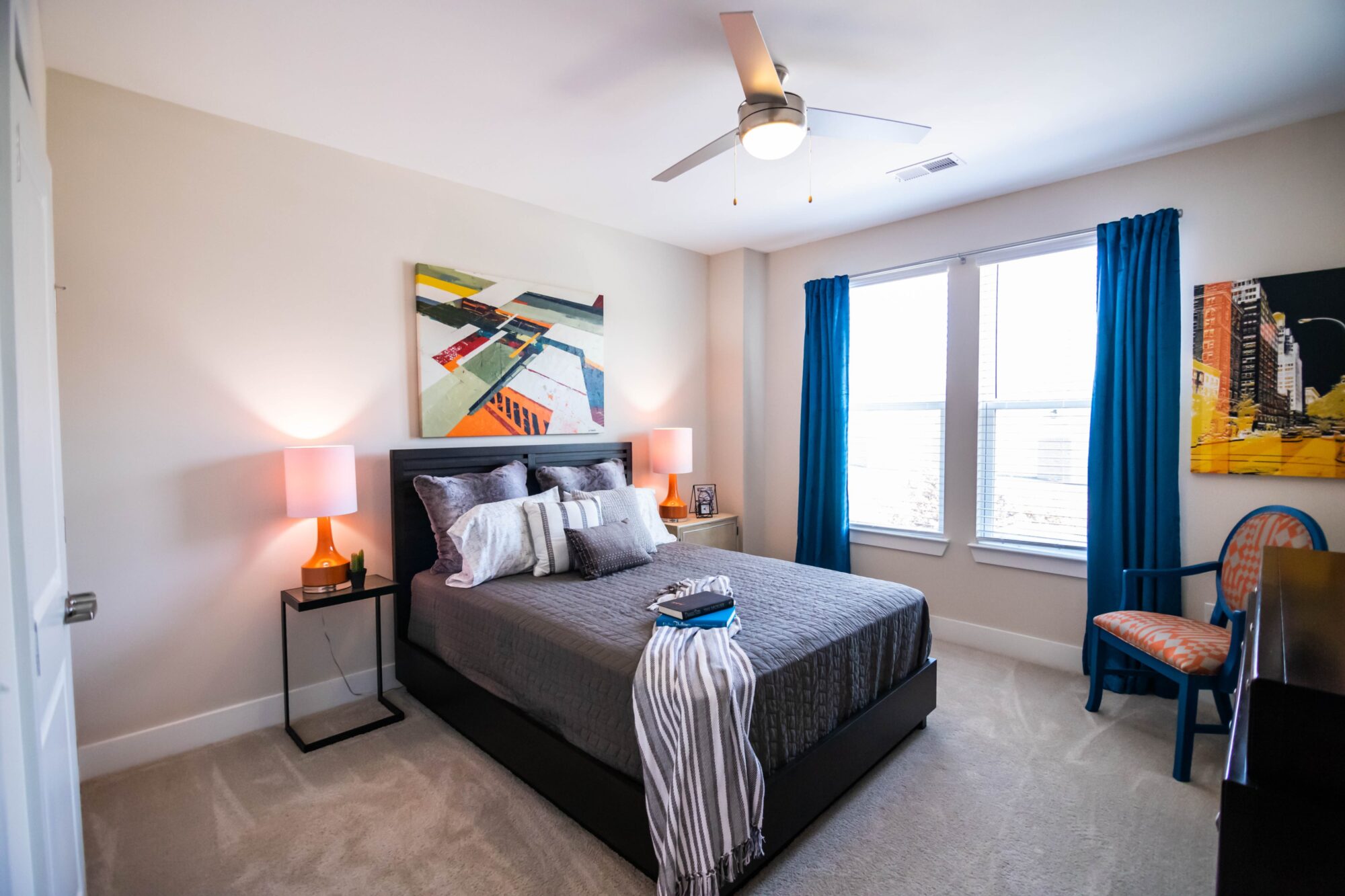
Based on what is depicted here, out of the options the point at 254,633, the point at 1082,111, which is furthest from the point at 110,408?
the point at 1082,111

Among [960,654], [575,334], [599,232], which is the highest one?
[599,232]

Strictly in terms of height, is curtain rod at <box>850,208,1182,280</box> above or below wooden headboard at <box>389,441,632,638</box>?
above

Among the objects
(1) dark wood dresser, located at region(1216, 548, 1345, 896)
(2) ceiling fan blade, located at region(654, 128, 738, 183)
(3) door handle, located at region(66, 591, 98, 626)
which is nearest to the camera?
(1) dark wood dresser, located at region(1216, 548, 1345, 896)

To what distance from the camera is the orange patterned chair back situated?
252 centimetres

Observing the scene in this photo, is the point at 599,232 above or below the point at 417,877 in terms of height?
above

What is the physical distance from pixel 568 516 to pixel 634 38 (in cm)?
210

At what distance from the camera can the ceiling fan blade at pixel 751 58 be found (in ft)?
5.64

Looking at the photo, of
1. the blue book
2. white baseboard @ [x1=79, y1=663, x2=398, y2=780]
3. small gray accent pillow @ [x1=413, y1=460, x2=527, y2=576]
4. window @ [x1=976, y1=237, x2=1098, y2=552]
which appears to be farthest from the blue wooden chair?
white baseboard @ [x1=79, y1=663, x2=398, y2=780]

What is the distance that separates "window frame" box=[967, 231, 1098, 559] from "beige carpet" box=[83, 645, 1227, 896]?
887 mm

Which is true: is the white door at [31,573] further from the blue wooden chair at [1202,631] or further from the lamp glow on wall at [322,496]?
the blue wooden chair at [1202,631]

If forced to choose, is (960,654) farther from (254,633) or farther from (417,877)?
(254,633)

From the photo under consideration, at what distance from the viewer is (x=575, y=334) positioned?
12.9 ft

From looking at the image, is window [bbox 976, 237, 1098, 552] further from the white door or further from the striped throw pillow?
the white door

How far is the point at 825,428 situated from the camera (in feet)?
14.1
